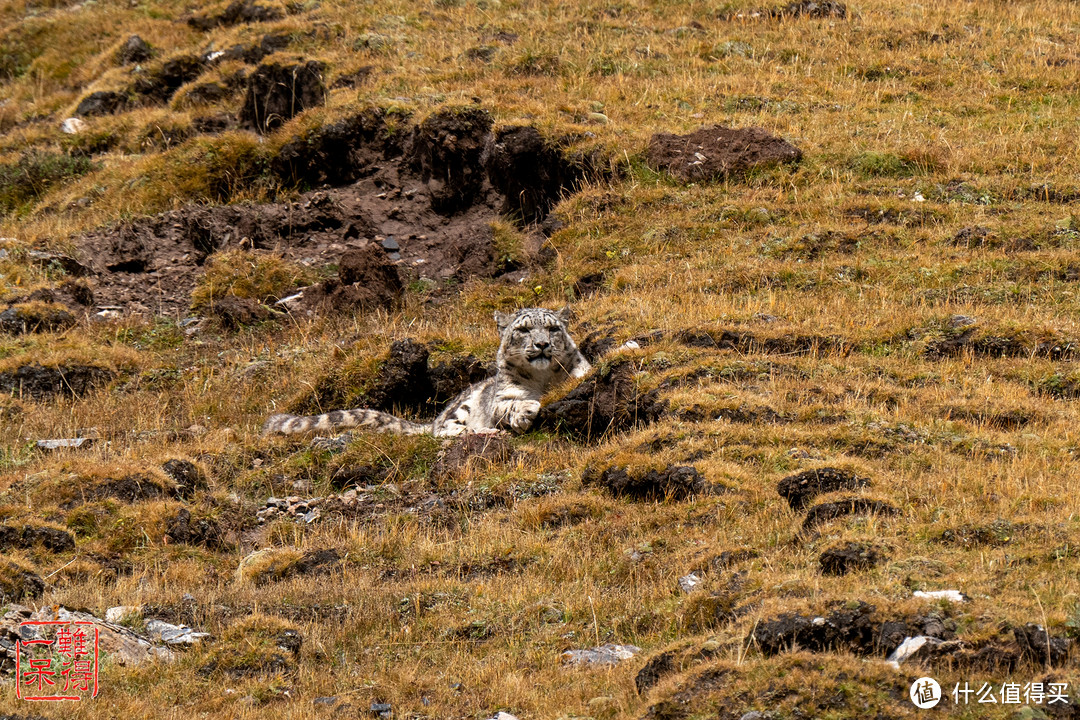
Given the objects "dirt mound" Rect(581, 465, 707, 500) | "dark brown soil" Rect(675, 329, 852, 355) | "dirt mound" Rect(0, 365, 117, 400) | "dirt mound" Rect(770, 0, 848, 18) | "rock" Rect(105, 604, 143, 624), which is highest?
"dirt mound" Rect(770, 0, 848, 18)

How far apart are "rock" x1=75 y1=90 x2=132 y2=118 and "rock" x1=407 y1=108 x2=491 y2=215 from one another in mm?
10190

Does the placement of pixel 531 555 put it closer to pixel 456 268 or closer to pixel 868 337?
pixel 868 337

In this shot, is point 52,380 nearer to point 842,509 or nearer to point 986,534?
point 842,509

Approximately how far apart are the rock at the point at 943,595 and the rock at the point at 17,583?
7720 mm

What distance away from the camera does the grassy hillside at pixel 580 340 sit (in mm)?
9344

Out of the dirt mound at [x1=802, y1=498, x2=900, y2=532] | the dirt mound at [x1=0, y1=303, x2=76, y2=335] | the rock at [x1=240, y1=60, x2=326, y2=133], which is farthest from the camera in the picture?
the rock at [x1=240, y1=60, x2=326, y2=133]

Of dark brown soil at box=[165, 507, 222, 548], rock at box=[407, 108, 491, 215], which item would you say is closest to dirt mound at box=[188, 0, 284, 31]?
rock at box=[407, 108, 491, 215]

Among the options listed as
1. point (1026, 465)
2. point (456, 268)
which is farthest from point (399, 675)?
point (456, 268)

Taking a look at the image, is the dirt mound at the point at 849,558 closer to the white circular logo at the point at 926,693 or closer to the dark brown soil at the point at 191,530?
the white circular logo at the point at 926,693

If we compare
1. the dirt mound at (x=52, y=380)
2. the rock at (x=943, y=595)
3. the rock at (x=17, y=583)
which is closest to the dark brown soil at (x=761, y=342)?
the rock at (x=943, y=595)

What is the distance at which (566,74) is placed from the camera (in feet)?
86.7

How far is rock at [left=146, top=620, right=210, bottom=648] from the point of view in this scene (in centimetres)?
1024
